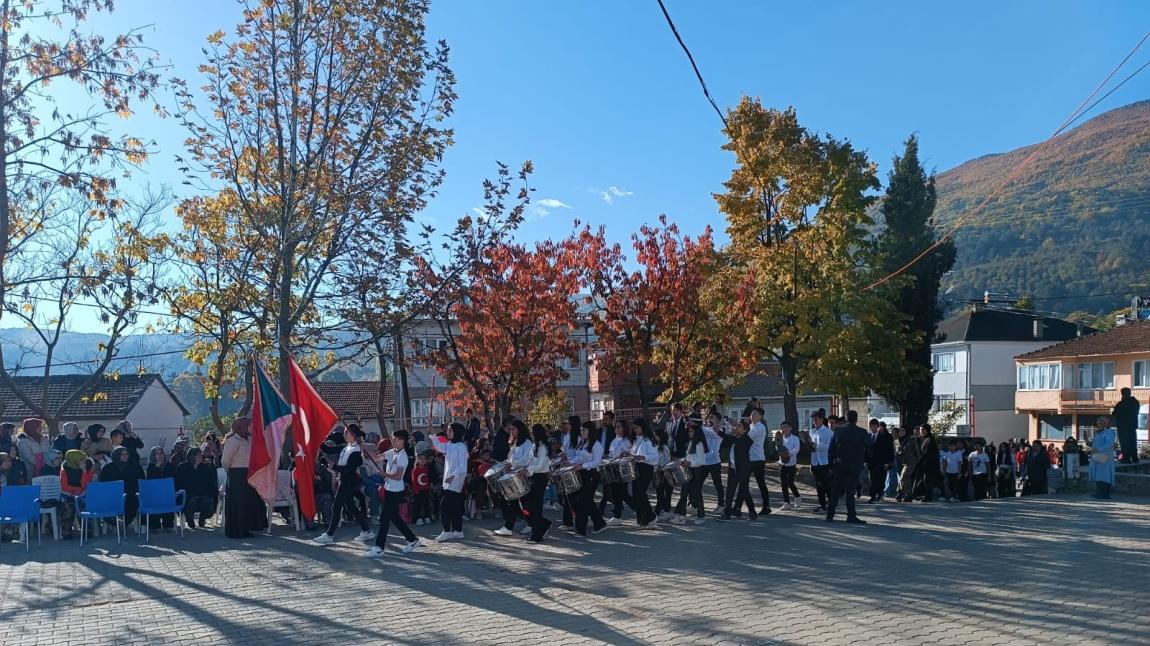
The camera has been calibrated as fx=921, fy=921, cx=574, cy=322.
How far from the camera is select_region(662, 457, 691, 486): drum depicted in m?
14.9

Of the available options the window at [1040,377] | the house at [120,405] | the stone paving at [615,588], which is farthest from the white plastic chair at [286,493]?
the window at [1040,377]

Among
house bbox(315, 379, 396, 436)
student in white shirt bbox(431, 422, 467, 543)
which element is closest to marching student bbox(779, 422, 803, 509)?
student in white shirt bbox(431, 422, 467, 543)

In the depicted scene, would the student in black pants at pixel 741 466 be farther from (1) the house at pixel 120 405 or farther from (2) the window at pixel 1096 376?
(2) the window at pixel 1096 376

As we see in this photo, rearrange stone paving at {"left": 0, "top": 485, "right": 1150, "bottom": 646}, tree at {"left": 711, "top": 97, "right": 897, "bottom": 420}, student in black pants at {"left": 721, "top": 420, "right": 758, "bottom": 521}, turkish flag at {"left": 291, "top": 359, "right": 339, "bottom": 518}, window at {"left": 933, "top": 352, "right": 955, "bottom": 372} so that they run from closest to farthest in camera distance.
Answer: stone paving at {"left": 0, "top": 485, "right": 1150, "bottom": 646} < turkish flag at {"left": 291, "top": 359, "right": 339, "bottom": 518} < student in black pants at {"left": 721, "top": 420, "right": 758, "bottom": 521} < tree at {"left": 711, "top": 97, "right": 897, "bottom": 420} < window at {"left": 933, "top": 352, "right": 955, "bottom": 372}

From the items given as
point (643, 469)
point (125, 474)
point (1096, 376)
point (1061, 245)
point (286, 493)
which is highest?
point (1061, 245)

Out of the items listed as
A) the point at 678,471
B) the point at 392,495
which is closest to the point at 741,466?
the point at 678,471

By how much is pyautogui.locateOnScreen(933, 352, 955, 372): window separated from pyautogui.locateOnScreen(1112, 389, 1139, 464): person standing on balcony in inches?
1501

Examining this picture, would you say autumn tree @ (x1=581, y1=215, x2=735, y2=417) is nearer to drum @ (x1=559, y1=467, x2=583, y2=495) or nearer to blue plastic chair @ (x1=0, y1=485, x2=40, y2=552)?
drum @ (x1=559, y1=467, x2=583, y2=495)

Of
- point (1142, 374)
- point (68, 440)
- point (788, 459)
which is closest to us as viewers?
point (68, 440)

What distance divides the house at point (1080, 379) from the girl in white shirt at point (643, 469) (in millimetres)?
38511

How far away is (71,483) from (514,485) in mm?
6891

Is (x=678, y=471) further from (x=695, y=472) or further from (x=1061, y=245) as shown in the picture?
(x=1061, y=245)

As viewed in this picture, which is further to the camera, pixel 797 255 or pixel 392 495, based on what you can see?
pixel 797 255

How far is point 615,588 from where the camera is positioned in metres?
9.95
